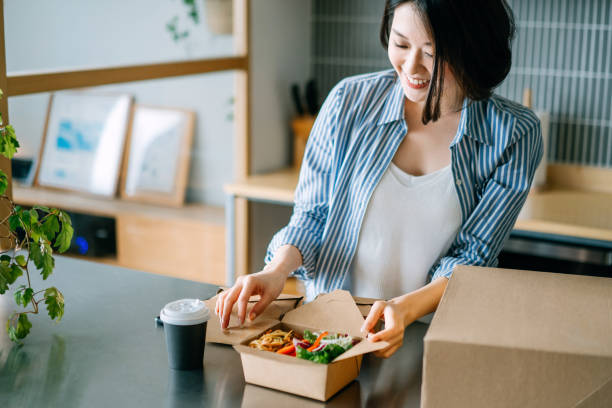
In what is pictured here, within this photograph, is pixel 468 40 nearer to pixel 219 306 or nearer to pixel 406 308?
pixel 406 308

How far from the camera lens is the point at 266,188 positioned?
2.46 meters

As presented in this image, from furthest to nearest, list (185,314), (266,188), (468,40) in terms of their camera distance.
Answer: (266,188), (468,40), (185,314)

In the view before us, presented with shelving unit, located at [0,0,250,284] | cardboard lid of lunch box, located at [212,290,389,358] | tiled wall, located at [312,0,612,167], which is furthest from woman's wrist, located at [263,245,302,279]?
tiled wall, located at [312,0,612,167]

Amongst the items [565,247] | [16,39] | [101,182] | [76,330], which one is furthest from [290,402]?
[101,182]

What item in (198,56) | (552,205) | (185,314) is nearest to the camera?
(185,314)

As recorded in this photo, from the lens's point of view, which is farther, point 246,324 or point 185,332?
point 246,324

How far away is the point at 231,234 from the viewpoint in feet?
8.38

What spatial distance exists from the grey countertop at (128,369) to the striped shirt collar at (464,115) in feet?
1.30

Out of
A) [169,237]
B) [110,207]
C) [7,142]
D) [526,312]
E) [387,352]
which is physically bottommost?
[169,237]

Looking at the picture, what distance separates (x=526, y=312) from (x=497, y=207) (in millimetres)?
502

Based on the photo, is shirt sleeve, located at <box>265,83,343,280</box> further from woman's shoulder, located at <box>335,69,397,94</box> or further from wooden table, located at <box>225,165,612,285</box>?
wooden table, located at <box>225,165,612,285</box>

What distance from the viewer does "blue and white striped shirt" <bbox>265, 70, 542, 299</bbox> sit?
1363mm

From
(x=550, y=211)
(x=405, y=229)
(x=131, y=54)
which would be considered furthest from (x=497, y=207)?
(x=131, y=54)

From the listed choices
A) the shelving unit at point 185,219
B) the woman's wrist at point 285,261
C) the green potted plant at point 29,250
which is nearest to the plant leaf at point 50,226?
the green potted plant at point 29,250
